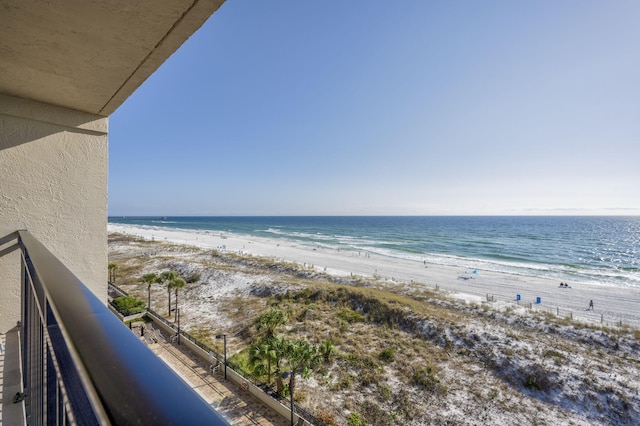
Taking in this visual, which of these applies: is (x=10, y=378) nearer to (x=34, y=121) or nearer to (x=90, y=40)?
(x=34, y=121)

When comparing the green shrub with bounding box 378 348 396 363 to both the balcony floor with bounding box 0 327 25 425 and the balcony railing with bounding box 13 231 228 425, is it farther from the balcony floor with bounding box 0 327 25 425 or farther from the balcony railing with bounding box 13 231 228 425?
the balcony railing with bounding box 13 231 228 425

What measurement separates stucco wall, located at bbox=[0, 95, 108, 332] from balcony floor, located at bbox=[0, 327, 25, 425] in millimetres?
304

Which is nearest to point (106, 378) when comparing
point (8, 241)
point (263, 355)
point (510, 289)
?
point (8, 241)

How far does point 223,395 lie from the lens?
1060 centimetres

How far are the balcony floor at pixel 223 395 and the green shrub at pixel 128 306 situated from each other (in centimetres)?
504

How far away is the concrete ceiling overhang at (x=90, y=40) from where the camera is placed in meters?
1.82

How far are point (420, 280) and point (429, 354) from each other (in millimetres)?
17013

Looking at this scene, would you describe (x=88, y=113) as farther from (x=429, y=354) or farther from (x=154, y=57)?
(x=429, y=354)

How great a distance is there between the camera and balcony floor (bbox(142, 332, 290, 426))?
380 inches

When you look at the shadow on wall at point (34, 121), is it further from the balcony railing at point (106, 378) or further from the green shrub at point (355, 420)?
the green shrub at point (355, 420)

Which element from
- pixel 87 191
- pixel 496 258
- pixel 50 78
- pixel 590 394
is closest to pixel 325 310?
pixel 590 394

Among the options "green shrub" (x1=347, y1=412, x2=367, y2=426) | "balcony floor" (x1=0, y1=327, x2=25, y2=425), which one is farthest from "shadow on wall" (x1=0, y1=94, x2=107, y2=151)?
"green shrub" (x1=347, y1=412, x2=367, y2=426)

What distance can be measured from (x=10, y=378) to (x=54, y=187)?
6.42 ft

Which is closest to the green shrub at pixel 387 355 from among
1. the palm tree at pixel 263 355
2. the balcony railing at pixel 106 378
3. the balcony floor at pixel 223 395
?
the palm tree at pixel 263 355
